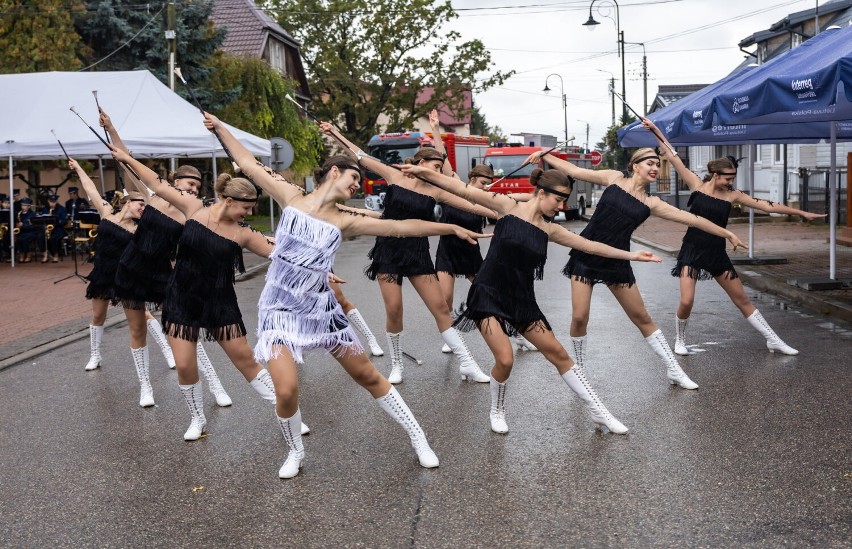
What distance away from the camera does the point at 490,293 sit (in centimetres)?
623

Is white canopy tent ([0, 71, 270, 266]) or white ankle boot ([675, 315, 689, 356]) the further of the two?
white canopy tent ([0, 71, 270, 266])

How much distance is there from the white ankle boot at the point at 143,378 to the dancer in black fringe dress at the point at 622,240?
3258 millimetres

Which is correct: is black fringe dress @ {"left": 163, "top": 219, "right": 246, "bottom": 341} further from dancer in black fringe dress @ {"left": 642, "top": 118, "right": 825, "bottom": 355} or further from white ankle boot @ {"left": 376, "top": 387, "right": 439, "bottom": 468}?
dancer in black fringe dress @ {"left": 642, "top": 118, "right": 825, "bottom": 355}

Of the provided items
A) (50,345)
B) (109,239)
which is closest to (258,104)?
(50,345)

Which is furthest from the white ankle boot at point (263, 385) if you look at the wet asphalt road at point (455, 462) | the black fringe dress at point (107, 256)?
the black fringe dress at point (107, 256)

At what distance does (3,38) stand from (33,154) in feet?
30.4

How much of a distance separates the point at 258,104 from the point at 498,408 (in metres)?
28.2

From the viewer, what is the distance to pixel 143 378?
7.75 m

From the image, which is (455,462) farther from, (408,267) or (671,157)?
(671,157)

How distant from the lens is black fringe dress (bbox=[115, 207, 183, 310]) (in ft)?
23.8

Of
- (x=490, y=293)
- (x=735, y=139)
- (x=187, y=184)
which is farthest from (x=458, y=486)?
(x=735, y=139)

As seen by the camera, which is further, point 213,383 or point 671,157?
point 671,157

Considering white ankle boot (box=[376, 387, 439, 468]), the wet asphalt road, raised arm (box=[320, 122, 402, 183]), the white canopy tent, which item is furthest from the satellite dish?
white ankle boot (box=[376, 387, 439, 468])

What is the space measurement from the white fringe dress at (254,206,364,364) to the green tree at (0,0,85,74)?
79.7ft
